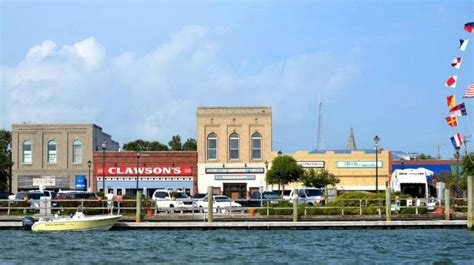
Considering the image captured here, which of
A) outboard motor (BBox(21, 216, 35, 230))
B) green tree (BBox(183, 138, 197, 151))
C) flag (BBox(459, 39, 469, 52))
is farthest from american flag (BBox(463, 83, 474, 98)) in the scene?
green tree (BBox(183, 138, 197, 151))

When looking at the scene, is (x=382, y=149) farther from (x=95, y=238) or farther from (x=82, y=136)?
(x=95, y=238)

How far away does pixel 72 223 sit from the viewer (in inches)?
2007

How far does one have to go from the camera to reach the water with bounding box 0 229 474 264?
130 ft

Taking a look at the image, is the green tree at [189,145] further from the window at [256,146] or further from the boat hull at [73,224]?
the boat hull at [73,224]

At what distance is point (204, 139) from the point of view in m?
89.4

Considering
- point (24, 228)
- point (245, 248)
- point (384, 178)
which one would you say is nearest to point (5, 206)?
point (24, 228)

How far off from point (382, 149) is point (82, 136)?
29781 millimetres

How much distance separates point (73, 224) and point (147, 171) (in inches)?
1572

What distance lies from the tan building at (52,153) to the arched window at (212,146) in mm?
11424

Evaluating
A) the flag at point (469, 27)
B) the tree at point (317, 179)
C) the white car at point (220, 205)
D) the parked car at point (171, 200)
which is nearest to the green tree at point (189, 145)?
the tree at point (317, 179)

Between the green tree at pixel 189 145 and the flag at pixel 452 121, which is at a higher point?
the green tree at pixel 189 145

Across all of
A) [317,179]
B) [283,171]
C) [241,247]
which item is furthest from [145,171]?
[241,247]

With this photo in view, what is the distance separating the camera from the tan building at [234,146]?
89.0 meters

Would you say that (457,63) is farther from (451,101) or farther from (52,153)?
(52,153)
